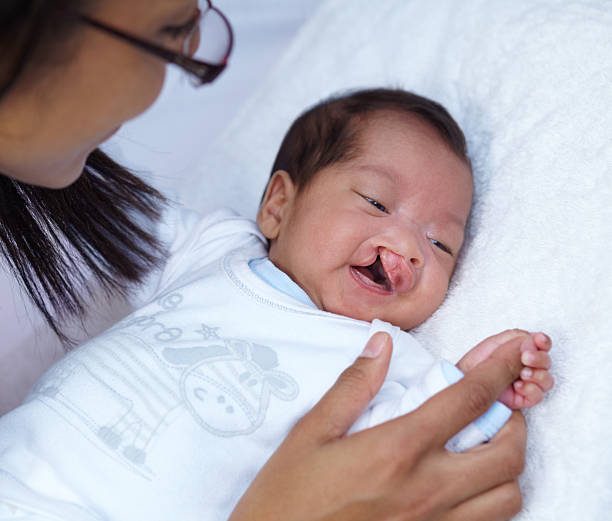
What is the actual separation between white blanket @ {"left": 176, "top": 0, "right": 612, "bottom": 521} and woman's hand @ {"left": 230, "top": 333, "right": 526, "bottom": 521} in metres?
0.09

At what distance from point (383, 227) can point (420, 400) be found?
0.34 meters

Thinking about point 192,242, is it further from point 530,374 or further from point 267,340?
point 530,374

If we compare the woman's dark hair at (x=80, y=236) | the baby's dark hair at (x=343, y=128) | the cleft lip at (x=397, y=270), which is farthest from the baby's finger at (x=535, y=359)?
the woman's dark hair at (x=80, y=236)

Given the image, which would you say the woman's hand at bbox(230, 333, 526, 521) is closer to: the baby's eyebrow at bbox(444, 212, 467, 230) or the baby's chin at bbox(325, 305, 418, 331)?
the baby's chin at bbox(325, 305, 418, 331)

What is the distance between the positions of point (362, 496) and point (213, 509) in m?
0.29

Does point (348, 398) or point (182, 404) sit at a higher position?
point (348, 398)

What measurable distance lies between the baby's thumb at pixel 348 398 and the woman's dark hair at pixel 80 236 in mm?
577

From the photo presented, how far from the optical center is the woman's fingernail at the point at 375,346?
0.92 metres

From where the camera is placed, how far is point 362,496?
0.79m

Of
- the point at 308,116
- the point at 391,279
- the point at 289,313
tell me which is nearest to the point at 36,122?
the point at 289,313

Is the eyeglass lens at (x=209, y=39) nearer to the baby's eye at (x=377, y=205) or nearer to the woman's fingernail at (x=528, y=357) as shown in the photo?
the baby's eye at (x=377, y=205)

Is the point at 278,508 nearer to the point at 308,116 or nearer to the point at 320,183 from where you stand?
the point at 320,183

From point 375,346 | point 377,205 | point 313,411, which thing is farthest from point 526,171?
point 313,411

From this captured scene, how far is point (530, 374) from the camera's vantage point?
94cm
